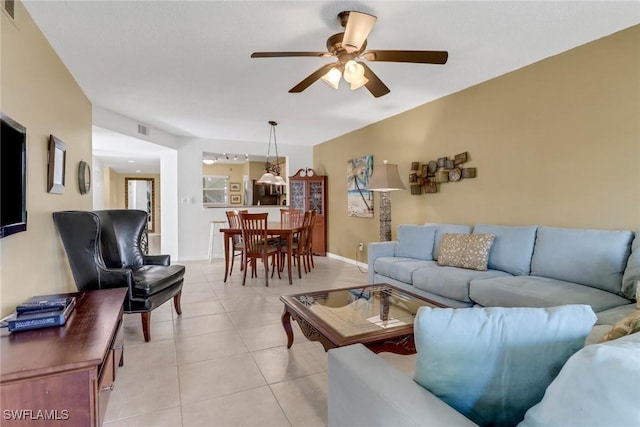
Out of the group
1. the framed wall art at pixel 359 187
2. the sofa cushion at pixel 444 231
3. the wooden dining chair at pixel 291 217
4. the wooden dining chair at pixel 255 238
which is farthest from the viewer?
the wooden dining chair at pixel 291 217

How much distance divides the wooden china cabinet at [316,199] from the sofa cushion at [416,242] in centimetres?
283

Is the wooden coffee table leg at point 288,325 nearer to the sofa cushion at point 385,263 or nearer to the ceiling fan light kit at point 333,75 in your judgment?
the sofa cushion at point 385,263

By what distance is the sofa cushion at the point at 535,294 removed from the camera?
6.59 ft

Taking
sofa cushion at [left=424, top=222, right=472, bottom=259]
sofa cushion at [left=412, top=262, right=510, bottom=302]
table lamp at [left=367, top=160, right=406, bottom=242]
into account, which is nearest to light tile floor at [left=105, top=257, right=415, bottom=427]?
sofa cushion at [left=412, top=262, right=510, bottom=302]

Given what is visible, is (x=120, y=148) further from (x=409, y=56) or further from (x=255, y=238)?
(x=409, y=56)

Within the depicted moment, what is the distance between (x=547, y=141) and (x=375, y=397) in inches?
116

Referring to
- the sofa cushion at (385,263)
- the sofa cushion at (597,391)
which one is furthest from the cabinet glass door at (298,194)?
the sofa cushion at (597,391)

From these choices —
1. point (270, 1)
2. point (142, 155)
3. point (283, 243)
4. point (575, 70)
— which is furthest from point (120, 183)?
point (575, 70)

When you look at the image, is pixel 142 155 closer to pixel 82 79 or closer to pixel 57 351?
pixel 82 79

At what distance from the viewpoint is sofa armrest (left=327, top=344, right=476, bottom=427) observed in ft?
2.43

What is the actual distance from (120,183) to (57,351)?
11167 millimetres

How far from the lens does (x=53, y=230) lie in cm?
252

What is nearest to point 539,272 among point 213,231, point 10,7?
point 10,7

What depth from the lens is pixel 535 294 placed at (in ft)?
7.04
